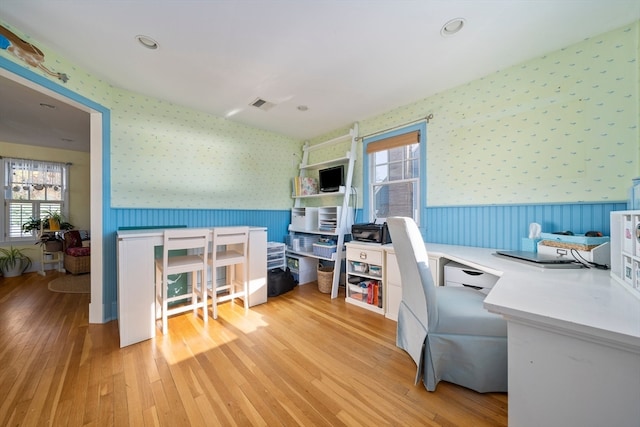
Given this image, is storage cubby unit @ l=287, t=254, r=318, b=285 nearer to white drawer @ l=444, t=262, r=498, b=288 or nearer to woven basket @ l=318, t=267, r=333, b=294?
woven basket @ l=318, t=267, r=333, b=294

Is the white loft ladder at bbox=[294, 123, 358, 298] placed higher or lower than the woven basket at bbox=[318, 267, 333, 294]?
higher

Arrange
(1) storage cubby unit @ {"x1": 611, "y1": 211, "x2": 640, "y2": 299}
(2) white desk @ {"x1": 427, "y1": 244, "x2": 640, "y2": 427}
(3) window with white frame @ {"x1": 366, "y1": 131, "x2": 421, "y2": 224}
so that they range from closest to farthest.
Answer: (2) white desk @ {"x1": 427, "y1": 244, "x2": 640, "y2": 427}
(1) storage cubby unit @ {"x1": 611, "y1": 211, "x2": 640, "y2": 299}
(3) window with white frame @ {"x1": 366, "y1": 131, "x2": 421, "y2": 224}

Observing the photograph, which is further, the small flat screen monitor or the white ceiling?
the small flat screen monitor

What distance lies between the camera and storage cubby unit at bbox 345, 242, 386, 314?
8.27ft

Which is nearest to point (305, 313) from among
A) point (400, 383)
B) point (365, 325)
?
point (365, 325)

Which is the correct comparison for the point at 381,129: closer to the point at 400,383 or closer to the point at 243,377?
the point at 400,383

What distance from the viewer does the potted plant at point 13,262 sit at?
12.9ft

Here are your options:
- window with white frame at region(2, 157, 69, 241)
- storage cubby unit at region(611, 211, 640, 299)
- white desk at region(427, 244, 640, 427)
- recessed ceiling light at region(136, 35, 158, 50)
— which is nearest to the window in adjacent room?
storage cubby unit at region(611, 211, 640, 299)

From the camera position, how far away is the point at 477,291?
1776 mm

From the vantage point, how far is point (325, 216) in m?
3.43

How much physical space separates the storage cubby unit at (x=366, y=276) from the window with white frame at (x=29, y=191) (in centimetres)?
583

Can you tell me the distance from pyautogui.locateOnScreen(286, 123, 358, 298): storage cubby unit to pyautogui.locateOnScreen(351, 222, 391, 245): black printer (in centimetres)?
36

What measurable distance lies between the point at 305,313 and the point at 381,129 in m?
2.45

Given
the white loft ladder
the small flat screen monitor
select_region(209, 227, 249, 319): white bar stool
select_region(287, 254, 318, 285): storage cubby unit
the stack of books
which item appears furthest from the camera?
the stack of books
